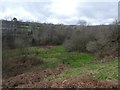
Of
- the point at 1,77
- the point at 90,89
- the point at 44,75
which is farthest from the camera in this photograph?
the point at 1,77

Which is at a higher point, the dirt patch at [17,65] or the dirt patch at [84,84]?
the dirt patch at [84,84]

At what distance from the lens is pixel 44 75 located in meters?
19.9

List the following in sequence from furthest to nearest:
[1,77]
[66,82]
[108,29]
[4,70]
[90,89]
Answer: [108,29] → [4,70] → [1,77] → [66,82] → [90,89]

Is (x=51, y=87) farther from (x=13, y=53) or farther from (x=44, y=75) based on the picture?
(x=13, y=53)

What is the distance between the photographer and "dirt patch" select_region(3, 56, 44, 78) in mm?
24509

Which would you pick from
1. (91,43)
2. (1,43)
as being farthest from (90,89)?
(91,43)

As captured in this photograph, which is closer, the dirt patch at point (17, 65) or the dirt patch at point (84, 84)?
the dirt patch at point (84, 84)

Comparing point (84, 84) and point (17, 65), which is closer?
point (84, 84)

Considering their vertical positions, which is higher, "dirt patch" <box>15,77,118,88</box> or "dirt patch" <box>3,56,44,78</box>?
"dirt patch" <box>15,77,118,88</box>

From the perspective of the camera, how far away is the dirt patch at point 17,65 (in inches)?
965

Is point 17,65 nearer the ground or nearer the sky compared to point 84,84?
nearer the ground

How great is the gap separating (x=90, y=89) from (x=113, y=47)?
707 inches

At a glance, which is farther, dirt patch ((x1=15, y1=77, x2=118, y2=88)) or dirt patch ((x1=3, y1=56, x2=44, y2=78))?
dirt patch ((x1=3, y1=56, x2=44, y2=78))

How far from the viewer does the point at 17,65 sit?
27.7 metres
